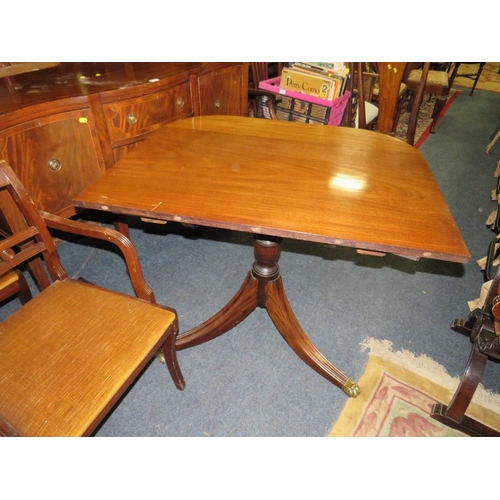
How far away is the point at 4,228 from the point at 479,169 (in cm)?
385

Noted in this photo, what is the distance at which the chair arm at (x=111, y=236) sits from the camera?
114 cm

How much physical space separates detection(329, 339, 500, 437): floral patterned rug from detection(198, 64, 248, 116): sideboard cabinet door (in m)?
1.76

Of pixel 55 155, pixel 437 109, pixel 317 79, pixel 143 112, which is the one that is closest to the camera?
pixel 55 155

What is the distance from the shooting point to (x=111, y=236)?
1.13 metres

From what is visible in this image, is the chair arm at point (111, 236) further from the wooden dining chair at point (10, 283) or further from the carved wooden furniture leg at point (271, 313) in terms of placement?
the carved wooden furniture leg at point (271, 313)

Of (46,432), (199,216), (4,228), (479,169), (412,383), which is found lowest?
(412,383)

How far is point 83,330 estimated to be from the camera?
3.61 feet

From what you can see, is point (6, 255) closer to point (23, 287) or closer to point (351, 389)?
point (23, 287)

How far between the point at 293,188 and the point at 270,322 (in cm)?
94

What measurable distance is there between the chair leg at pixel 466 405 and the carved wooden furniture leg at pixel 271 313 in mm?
352

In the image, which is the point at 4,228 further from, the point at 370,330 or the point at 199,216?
the point at 370,330

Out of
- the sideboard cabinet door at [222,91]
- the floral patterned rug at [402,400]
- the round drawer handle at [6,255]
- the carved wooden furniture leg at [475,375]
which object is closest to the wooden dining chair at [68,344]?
the round drawer handle at [6,255]

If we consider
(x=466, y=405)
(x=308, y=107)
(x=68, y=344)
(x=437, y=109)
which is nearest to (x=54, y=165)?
(x=68, y=344)
